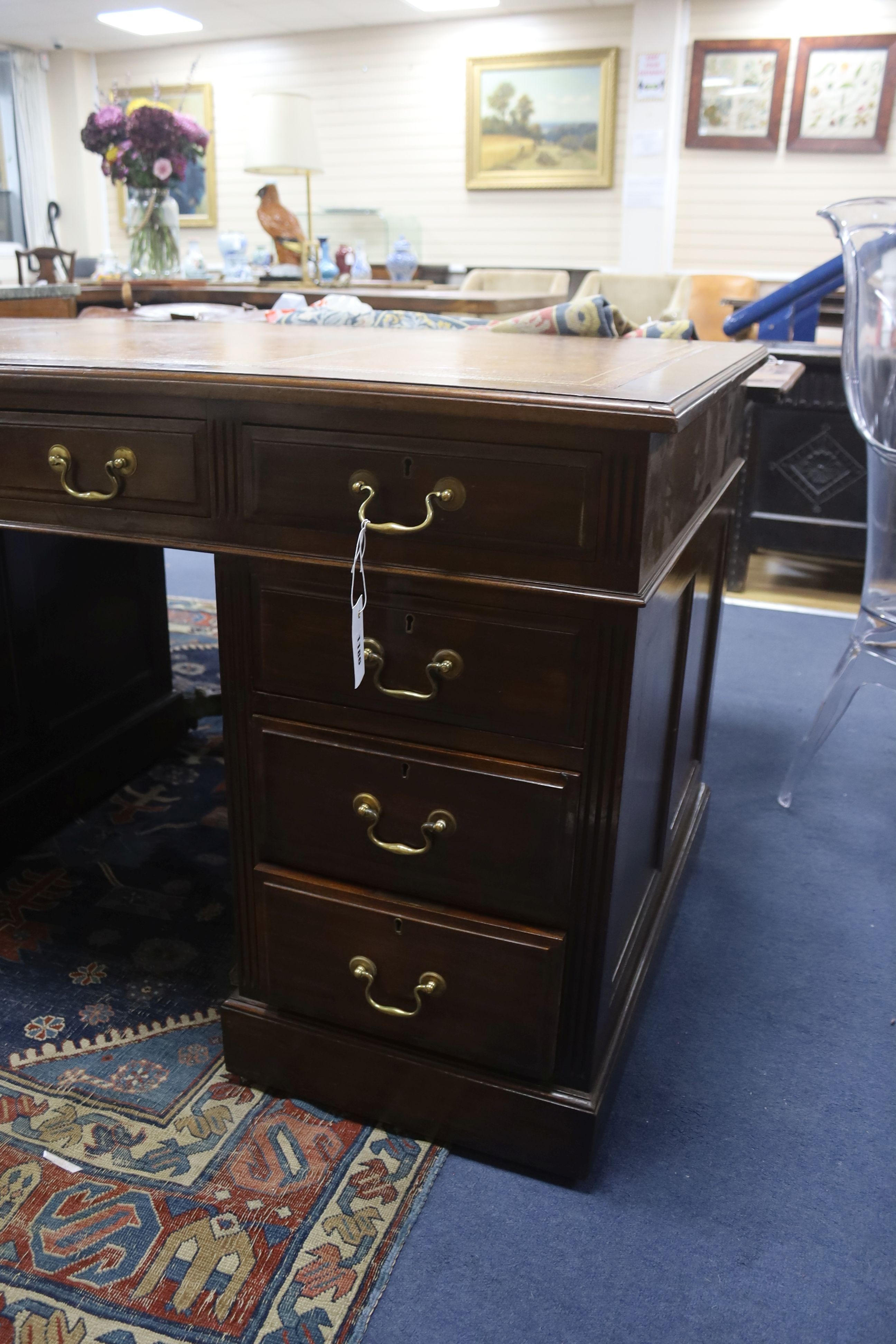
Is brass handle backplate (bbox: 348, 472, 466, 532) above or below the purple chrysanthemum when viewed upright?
below

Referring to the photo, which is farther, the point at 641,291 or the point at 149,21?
the point at 149,21

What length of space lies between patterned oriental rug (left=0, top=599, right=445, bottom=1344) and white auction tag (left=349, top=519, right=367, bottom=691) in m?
0.59

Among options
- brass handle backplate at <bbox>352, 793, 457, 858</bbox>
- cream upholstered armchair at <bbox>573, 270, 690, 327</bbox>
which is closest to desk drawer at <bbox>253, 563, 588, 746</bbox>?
brass handle backplate at <bbox>352, 793, 457, 858</bbox>

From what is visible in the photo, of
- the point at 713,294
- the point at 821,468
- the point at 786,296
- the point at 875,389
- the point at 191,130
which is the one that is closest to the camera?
the point at 875,389

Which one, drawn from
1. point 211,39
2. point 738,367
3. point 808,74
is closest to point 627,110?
point 808,74

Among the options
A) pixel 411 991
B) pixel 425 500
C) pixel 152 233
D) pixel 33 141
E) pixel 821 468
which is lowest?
pixel 411 991

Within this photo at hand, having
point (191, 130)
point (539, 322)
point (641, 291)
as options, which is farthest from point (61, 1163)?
point (641, 291)

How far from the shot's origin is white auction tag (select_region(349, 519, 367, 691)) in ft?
3.37

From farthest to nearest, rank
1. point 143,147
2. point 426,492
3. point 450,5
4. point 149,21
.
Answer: point 149,21 → point 450,5 → point 143,147 → point 426,492

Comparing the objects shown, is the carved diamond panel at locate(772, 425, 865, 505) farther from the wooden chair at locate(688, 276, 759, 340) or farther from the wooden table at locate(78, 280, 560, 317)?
the wooden chair at locate(688, 276, 759, 340)

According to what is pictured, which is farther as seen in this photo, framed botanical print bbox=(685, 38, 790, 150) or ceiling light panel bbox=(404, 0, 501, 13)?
ceiling light panel bbox=(404, 0, 501, 13)

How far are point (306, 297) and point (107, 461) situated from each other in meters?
3.44

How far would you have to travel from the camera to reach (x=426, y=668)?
1.07 m

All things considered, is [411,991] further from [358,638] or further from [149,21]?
A: [149,21]
